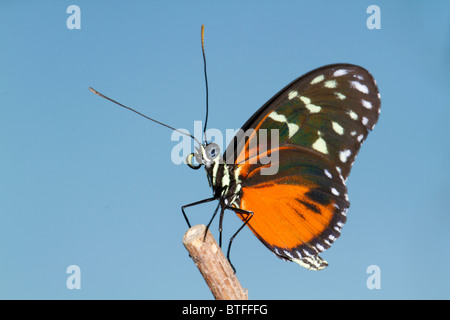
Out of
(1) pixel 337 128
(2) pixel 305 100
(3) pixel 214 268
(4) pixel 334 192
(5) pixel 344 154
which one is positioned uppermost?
(2) pixel 305 100

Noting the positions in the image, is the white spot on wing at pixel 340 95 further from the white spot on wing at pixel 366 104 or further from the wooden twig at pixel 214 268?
the wooden twig at pixel 214 268

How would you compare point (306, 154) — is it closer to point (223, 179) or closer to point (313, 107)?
point (313, 107)

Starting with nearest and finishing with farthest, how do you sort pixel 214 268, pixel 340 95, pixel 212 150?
pixel 214 268 → pixel 212 150 → pixel 340 95

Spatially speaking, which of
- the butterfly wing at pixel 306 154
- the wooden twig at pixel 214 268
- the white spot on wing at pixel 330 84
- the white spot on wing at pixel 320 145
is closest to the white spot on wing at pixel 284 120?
the butterfly wing at pixel 306 154

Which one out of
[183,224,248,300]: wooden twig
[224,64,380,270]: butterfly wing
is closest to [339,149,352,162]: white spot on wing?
[224,64,380,270]: butterfly wing

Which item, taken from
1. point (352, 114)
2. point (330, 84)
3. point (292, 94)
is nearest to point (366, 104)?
point (352, 114)

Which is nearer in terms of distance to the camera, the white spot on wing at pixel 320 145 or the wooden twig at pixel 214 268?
the wooden twig at pixel 214 268

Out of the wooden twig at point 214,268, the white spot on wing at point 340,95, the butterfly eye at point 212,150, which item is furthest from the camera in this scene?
the white spot on wing at point 340,95
